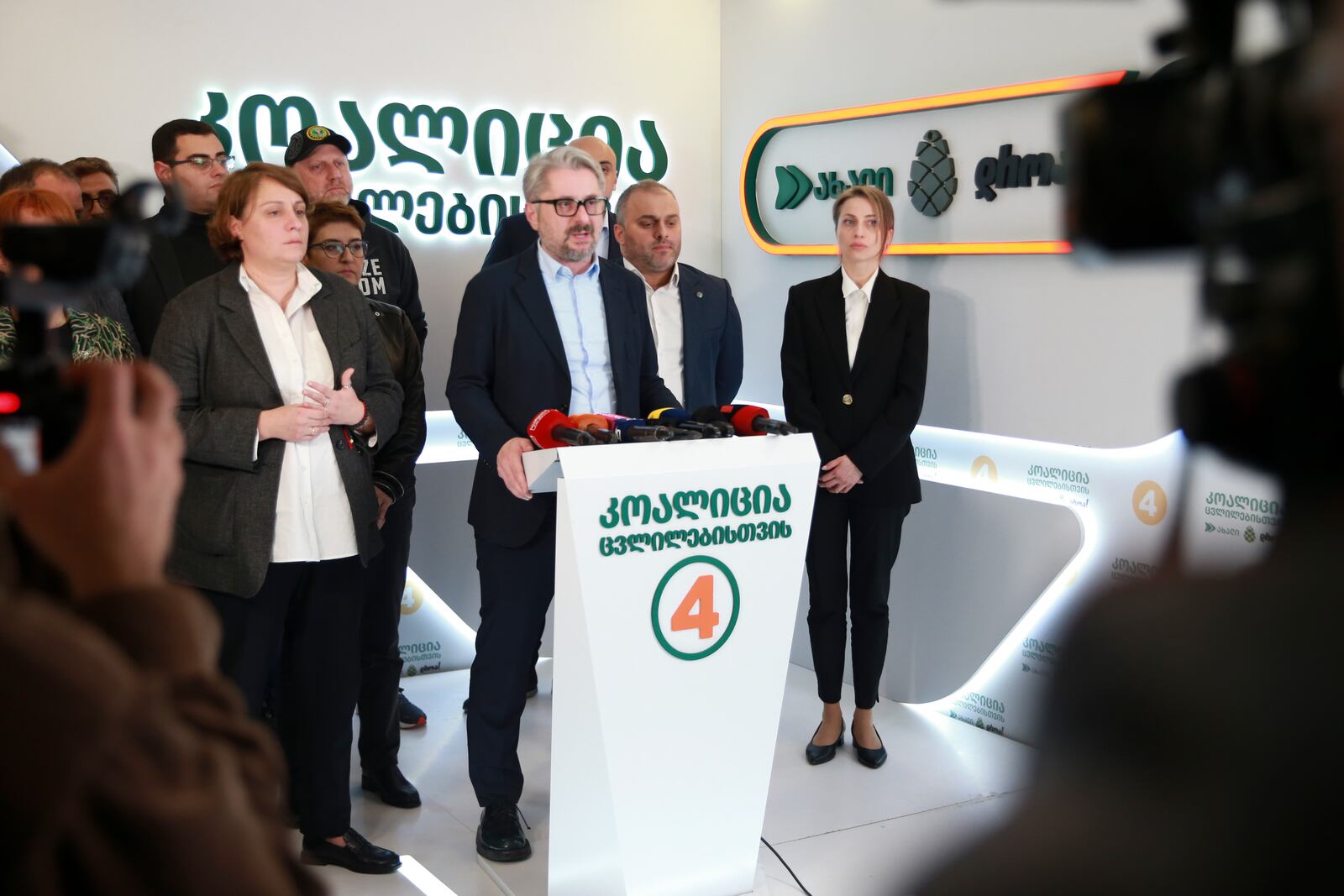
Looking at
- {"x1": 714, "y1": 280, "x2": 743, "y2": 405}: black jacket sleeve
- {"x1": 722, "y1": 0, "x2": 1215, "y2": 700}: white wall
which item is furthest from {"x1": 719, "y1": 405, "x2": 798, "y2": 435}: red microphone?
{"x1": 714, "y1": 280, "x2": 743, "y2": 405}: black jacket sleeve

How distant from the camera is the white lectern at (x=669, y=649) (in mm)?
2539

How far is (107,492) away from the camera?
2.65 ft

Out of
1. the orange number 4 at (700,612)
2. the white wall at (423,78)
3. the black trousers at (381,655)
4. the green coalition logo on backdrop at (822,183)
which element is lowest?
the black trousers at (381,655)

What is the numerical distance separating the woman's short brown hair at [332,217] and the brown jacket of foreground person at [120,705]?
282 centimetres

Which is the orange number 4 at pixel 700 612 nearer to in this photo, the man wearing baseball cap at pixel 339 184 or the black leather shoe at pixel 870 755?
the black leather shoe at pixel 870 755

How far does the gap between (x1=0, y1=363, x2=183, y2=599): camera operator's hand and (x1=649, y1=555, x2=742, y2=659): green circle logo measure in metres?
1.81

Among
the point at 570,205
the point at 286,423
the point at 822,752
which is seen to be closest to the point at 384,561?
the point at 286,423

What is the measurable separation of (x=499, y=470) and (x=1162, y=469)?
2.16 m

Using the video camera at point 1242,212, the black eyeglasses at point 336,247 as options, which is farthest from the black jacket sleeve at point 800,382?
the video camera at point 1242,212

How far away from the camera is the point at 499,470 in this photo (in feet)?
9.23

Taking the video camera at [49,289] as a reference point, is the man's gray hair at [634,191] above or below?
above

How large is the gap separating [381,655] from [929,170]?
2.60m

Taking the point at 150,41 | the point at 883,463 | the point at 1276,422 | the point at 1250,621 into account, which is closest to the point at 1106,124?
the point at 1276,422

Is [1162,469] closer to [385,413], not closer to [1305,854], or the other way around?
[385,413]
